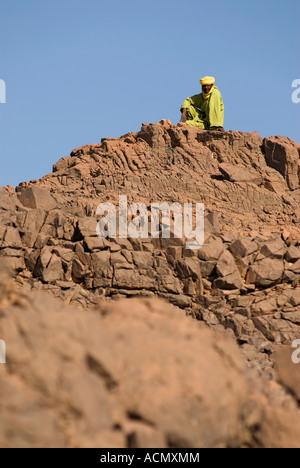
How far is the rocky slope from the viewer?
6227 millimetres

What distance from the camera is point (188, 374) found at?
6477 mm

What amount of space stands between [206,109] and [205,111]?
0.33 feet

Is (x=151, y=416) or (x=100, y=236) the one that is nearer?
(x=151, y=416)

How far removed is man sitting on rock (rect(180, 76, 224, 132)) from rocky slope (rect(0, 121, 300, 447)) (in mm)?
428

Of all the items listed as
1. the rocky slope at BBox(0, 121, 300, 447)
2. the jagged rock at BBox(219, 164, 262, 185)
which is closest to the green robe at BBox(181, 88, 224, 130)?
the rocky slope at BBox(0, 121, 300, 447)

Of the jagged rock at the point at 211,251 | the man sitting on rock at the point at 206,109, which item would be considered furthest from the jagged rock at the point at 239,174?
the jagged rock at the point at 211,251

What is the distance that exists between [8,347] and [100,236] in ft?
27.6

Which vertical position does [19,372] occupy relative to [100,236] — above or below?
below

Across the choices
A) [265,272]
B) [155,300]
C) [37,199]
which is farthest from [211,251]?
[155,300]

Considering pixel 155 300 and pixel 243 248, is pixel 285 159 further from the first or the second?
pixel 155 300

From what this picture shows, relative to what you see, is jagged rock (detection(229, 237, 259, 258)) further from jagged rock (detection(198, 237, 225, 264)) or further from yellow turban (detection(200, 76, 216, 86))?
yellow turban (detection(200, 76, 216, 86))
